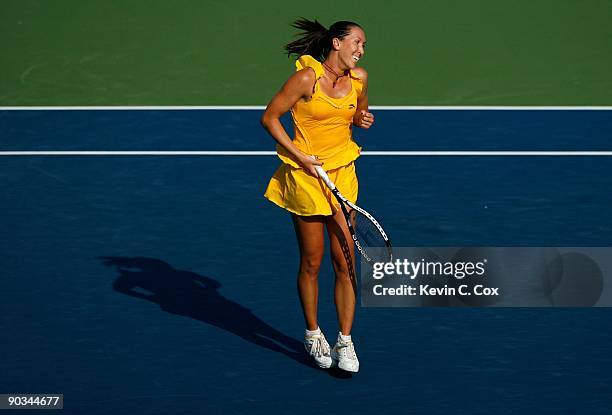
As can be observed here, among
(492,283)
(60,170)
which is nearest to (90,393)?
(492,283)

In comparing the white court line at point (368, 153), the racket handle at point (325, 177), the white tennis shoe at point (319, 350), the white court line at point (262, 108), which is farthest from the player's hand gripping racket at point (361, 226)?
the white court line at point (262, 108)

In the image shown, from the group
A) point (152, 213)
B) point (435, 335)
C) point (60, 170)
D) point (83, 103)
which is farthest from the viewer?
point (83, 103)

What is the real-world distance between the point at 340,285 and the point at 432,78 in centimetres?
732

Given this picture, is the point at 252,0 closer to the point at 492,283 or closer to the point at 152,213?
the point at 152,213

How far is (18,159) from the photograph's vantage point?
1386 centimetres

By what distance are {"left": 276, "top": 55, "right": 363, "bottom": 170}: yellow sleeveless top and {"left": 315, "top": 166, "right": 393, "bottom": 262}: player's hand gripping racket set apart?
20 centimetres

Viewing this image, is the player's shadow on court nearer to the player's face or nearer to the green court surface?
the player's face

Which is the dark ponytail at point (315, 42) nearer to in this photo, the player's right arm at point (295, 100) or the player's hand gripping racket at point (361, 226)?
the player's right arm at point (295, 100)

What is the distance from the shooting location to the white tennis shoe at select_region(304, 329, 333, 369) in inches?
375

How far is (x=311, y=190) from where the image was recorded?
927cm

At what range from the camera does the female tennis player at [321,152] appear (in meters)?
9.17

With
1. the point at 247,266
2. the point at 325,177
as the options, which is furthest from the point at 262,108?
the point at 325,177

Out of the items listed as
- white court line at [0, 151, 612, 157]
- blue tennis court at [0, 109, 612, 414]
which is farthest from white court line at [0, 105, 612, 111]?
white court line at [0, 151, 612, 157]

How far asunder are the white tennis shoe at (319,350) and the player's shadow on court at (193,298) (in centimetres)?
17
